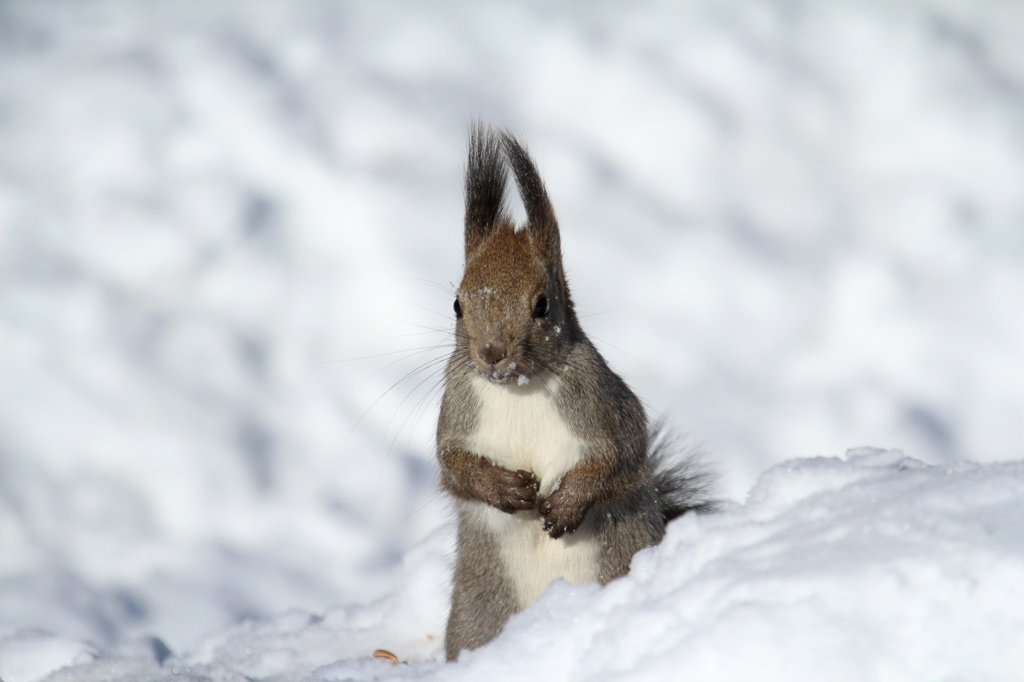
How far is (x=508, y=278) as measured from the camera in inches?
89.2

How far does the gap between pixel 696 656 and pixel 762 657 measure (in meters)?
0.10

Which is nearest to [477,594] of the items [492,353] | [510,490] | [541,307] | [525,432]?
[510,490]

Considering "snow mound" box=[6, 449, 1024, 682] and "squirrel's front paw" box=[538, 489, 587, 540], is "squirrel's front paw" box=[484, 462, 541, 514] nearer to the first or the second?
"squirrel's front paw" box=[538, 489, 587, 540]

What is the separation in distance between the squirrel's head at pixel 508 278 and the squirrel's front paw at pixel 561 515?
0.31m

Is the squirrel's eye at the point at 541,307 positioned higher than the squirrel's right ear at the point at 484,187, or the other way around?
the squirrel's right ear at the point at 484,187

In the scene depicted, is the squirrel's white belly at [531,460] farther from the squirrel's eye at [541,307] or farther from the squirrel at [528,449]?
the squirrel's eye at [541,307]

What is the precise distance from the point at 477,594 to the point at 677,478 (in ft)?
2.68

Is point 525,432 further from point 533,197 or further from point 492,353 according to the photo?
point 533,197

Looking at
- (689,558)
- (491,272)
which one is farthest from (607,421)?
(689,558)

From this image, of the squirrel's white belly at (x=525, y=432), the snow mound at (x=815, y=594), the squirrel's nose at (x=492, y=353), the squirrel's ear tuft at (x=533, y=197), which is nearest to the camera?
the snow mound at (x=815, y=594)

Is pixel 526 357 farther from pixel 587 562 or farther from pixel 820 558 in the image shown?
pixel 820 558

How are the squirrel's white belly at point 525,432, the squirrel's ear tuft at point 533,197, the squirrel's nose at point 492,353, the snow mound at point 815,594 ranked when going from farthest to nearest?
the squirrel's ear tuft at point 533,197
the squirrel's white belly at point 525,432
the squirrel's nose at point 492,353
the snow mound at point 815,594

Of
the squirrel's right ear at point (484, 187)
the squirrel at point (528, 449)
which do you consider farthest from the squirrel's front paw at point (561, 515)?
the squirrel's right ear at point (484, 187)

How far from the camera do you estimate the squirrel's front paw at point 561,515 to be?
2.19 meters
